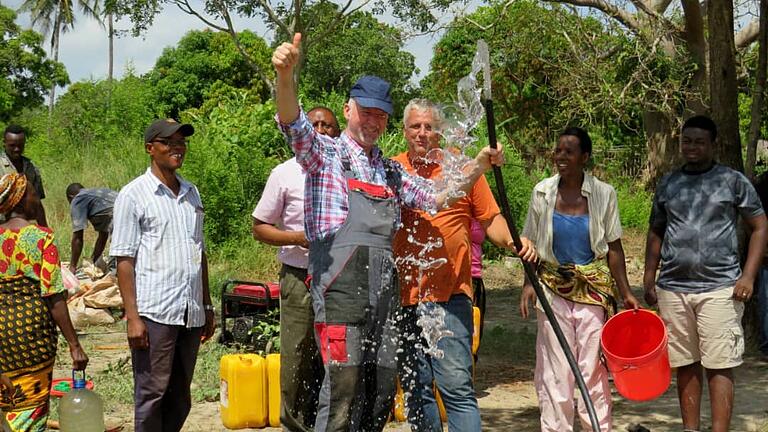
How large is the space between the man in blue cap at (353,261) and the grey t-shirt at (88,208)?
8.06 m

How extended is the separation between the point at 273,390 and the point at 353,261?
97.3 inches

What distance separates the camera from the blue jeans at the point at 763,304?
7.48 meters

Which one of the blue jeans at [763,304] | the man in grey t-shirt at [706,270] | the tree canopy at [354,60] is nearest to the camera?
the man in grey t-shirt at [706,270]

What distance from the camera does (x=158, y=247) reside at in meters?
4.45

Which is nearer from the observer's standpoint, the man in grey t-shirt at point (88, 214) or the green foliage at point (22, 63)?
the man in grey t-shirt at point (88, 214)

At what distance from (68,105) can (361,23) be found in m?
10.8

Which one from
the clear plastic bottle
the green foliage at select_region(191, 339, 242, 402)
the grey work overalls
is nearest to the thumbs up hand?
the grey work overalls

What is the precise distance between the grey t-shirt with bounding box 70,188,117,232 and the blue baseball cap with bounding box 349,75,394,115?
812cm

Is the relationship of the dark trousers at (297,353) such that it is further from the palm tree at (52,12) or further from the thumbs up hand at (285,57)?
the palm tree at (52,12)

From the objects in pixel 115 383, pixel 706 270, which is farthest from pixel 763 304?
pixel 115 383

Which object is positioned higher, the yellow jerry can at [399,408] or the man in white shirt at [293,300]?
the man in white shirt at [293,300]

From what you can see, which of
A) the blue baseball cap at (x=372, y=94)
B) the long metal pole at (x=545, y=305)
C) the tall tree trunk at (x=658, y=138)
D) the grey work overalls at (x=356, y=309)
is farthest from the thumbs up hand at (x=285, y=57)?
the tall tree trunk at (x=658, y=138)

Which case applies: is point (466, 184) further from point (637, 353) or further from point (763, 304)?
point (763, 304)

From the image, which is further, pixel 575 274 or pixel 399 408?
pixel 399 408
